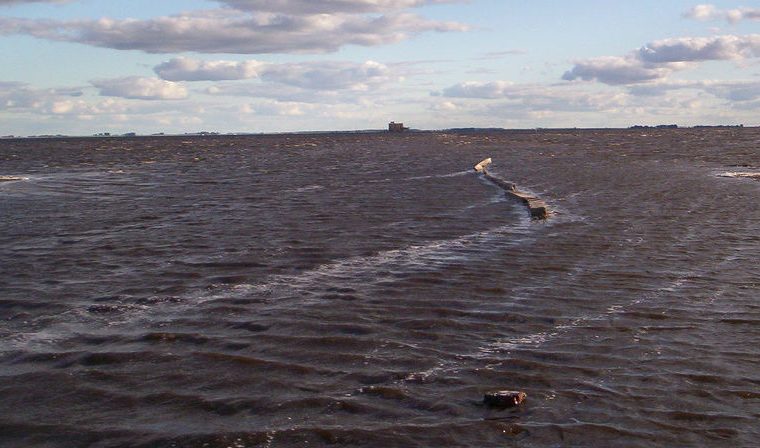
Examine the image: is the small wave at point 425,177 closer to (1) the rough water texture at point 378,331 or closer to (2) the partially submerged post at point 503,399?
(1) the rough water texture at point 378,331

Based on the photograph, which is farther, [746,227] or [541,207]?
[541,207]

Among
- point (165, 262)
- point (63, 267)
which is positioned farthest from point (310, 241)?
point (63, 267)

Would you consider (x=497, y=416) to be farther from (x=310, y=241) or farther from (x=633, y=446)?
(x=310, y=241)

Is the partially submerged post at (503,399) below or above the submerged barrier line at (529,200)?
below

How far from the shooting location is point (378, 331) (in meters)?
11.4

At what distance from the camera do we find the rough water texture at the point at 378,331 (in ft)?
26.2

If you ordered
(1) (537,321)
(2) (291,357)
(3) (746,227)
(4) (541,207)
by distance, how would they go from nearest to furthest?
(2) (291,357)
(1) (537,321)
(3) (746,227)
(4) (541,207)

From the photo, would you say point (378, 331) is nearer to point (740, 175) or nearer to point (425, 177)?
point (425, 177)

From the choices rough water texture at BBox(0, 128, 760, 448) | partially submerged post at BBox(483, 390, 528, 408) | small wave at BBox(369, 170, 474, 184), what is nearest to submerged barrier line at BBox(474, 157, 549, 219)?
rough water texture at BBox(0, 128, 760, 448)

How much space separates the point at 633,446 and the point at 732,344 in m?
4.17

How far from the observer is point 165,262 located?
56.2ft

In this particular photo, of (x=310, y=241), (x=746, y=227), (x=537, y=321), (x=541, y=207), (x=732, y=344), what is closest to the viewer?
(x=732, y=344)

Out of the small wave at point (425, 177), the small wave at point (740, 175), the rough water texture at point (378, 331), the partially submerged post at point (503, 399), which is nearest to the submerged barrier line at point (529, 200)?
the rough water texture at point (378, 331)

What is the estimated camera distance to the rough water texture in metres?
7.98
